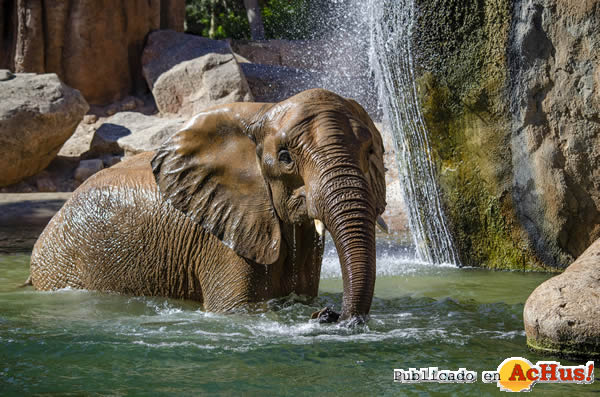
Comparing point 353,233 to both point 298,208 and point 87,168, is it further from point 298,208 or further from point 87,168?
point 87,168

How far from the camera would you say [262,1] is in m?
30.5

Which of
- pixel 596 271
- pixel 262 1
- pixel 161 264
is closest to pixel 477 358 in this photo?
pixel 596 271

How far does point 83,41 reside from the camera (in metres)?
17.7

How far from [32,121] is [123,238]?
9.56 meters

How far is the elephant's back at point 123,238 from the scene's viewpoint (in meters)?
5.56

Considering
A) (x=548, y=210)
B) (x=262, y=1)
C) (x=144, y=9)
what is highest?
(x=262, y=1)

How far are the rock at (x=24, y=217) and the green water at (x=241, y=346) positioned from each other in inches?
152

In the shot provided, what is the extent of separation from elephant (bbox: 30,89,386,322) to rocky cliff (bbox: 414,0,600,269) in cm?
322

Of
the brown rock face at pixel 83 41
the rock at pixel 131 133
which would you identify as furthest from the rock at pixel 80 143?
the brown rock face at pixel 83 41

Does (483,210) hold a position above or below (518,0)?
below

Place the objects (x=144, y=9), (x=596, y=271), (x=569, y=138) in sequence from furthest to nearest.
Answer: (x=144, y=9) → (x=569, y=138) → (x=596, y=271)

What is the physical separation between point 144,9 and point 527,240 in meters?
13.3

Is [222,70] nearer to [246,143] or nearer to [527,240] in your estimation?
[527,240]

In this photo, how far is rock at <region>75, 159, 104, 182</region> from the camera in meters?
15.2
